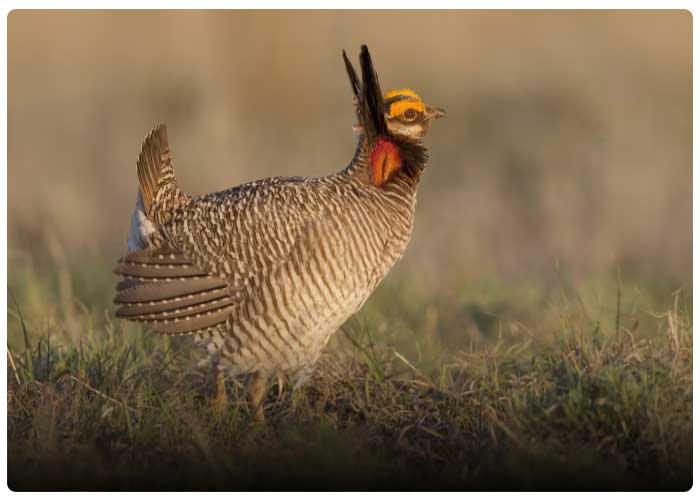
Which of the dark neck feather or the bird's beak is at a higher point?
the bird's beak

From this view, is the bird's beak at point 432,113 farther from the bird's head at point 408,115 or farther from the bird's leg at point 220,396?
the bird's leg at point 220,396

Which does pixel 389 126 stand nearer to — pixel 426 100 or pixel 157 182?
pixel 157 182

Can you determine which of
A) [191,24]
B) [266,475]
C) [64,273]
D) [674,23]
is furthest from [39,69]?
[266,475]

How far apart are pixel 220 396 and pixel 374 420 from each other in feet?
1.91

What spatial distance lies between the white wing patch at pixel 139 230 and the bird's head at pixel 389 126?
0.88 metres

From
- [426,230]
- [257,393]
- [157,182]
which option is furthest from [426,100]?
[257,393]

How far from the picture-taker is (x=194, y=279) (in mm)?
4270

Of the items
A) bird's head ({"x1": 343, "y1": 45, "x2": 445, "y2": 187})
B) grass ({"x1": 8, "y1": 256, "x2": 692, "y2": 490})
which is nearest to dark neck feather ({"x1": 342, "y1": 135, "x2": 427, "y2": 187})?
bird's head ({"x1": 343, "y1": 45, "x2": 445, "y2": 187})

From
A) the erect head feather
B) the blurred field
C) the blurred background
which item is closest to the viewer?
the blurred field

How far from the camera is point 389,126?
15.0 ft

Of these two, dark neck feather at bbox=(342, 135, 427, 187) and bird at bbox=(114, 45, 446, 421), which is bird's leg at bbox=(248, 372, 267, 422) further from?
dark neck feather at bbox=(342, 135, 427, 187)

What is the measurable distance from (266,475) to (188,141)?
4.75 metres

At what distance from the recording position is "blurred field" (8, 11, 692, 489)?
395cm

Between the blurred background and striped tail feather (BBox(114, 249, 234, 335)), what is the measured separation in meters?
3.13
